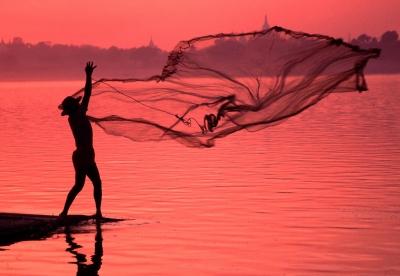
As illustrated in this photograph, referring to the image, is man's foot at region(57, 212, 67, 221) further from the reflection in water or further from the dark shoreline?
the reflection in water

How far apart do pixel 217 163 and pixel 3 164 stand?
6.47 metres

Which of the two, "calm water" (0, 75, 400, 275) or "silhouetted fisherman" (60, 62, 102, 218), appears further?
"silhouetted fisherman" (60, 62, 102, 218)

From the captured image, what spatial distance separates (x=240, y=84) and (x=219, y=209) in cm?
375

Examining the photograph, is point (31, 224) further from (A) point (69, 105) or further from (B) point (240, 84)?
(B) point (240, 84)

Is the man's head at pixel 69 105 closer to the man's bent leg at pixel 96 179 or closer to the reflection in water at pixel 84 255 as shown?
the man's bent leg at pixel 96 179

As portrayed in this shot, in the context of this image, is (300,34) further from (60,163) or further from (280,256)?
(60,163)

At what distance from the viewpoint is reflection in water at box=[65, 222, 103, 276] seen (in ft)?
42.6

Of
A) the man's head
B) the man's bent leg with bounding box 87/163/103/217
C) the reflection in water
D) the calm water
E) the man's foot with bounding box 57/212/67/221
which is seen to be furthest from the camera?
the man's bent leg with bounding box 87/163/103/217

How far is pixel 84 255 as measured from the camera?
45.9 ft

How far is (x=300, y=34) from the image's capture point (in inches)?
603

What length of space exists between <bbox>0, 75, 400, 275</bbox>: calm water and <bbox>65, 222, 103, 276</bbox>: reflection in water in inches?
1.1

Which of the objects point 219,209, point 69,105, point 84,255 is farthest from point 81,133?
point 219,209

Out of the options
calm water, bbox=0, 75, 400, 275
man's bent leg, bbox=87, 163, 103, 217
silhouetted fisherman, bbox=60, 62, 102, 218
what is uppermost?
silhouetted fisherman, bbox=60, 62, 102, 218

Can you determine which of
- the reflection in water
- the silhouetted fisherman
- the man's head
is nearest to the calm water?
the reflection in water
